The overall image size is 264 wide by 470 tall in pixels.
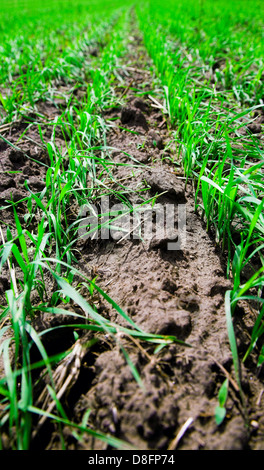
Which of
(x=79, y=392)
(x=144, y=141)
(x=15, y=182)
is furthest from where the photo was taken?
(x=144, y=141)

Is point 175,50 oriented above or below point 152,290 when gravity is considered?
above

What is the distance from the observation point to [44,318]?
1.08m

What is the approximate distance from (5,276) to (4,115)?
5.40ft

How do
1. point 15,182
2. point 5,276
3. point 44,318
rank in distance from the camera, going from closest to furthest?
point 44,318
point 5,276
point 15,182

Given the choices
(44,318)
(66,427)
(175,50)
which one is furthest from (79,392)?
(175,50)

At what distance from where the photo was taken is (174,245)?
1.29 metres

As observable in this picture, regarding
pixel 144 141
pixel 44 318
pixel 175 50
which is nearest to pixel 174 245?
pixel 44 318

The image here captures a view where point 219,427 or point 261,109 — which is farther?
point 261,109

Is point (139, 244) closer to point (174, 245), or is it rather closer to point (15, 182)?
point (174, 245)

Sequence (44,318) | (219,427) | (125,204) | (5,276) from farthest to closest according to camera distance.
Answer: (125,204)
(5,276)
(44,318)
(219,427)

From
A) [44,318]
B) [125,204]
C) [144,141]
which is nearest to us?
[44,318]

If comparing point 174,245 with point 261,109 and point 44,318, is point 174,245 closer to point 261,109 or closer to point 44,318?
point 44,318

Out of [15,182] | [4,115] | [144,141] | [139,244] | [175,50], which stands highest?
[175,50]

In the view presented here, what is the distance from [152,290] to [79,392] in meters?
0.43
